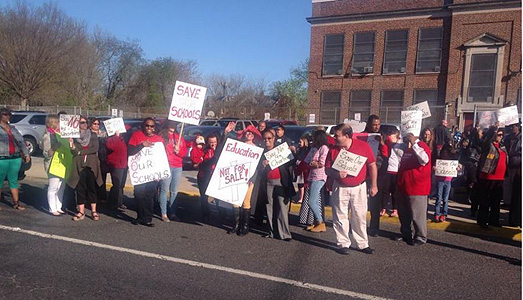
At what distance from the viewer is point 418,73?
30047 mm

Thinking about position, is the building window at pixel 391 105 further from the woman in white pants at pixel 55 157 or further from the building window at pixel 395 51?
the woman in white pants at pixel 55 157

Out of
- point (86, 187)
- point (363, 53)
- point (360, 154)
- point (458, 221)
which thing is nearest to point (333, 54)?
point (363, 53)

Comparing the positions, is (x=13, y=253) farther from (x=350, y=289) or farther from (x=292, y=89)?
(x=292, y=89)

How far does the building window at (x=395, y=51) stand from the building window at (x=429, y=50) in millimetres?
951

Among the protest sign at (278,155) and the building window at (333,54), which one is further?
the building window at (333,54)

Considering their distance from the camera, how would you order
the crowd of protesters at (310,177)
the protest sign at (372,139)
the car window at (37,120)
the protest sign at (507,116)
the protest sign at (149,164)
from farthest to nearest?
the car window at (37,120)
the protest sign at (507,116)
the protest sign at (372,139)
the protest sign at (149,164)
the crowd of protesters at (310,177)

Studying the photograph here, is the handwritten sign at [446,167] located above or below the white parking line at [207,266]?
above

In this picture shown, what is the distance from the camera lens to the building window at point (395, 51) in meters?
30.4

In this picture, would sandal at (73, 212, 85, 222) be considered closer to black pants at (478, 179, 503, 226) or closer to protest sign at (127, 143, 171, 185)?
protest sign at (127, 143, 171, 185)

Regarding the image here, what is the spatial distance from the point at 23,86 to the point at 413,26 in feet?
110

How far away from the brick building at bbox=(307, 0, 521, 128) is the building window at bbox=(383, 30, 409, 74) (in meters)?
0.07

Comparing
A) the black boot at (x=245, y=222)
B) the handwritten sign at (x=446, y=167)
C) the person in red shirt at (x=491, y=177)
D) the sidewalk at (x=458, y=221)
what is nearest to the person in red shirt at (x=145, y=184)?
the black boot at (x=245, y=222)

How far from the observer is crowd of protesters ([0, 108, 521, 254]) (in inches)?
227

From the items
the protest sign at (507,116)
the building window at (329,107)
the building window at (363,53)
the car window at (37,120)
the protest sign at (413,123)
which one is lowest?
the car window at (37,120)
